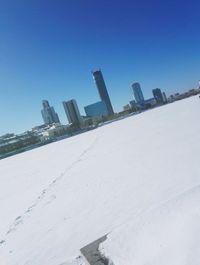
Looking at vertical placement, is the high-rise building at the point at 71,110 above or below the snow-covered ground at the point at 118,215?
above

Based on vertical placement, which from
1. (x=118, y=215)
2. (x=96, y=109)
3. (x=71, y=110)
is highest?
(x=71, y=110)

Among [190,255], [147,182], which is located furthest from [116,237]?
[147,182]

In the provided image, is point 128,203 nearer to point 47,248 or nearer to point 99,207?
point 99,207

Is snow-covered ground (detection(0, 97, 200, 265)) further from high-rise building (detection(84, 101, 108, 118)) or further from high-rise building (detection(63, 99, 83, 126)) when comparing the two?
high-rise building (detection(84, 101, 108, 118))

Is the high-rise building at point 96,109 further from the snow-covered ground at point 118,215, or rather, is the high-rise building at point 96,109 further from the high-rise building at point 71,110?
the snow-covered ground at point 118,215

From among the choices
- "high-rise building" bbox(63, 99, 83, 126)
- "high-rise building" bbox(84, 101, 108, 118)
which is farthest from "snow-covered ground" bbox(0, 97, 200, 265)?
"high-rise building" bbox(84, 101, 108, 118)

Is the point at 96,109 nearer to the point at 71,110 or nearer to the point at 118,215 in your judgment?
the point at 71,110

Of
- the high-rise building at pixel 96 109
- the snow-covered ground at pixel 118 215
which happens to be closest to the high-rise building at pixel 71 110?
the high-rise building at pixel 96 109

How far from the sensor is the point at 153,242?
85.1 inches

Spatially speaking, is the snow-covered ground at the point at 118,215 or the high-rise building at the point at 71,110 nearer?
the snow-covered ground at the point at 118,215

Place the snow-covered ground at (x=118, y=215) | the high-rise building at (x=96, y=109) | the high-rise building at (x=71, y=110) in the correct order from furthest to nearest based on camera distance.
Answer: the high-rise building at (x=96, y=109), the high-rise building at (x=71, y=110), the snow-covered ground at (x=118, y=215)

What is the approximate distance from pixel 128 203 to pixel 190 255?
241 centimetres

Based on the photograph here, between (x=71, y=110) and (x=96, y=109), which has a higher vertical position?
(x=71, y=110)

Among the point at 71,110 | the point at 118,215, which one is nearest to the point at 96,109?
the point at 71,110
